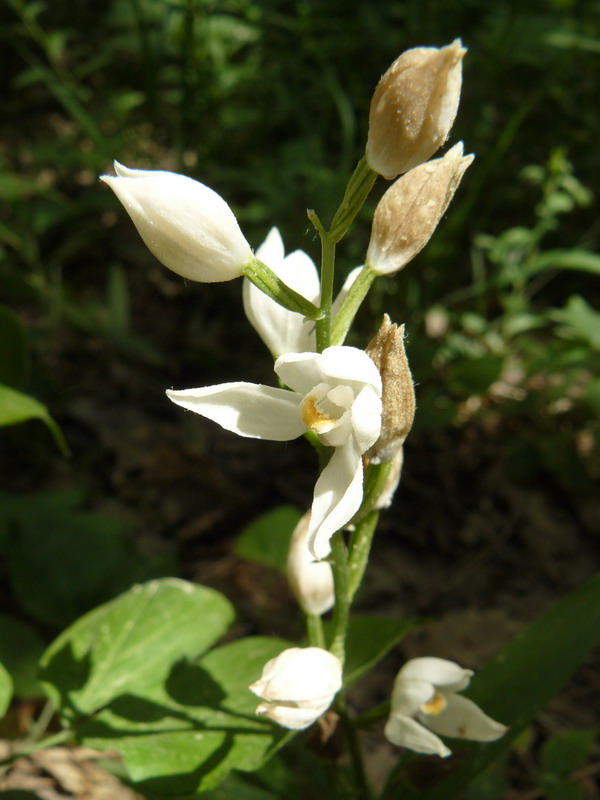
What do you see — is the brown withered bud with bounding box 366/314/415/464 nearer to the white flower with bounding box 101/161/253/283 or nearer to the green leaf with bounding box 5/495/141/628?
the white flower with bounding box 101/161/253/283

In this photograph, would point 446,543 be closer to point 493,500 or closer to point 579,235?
point 493,500

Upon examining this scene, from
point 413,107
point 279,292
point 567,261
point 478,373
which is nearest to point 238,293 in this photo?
point 478,373

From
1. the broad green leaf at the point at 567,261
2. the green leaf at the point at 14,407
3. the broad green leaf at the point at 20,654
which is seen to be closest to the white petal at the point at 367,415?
the green leaf at the point at 14,407

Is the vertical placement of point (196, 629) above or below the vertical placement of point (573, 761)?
above

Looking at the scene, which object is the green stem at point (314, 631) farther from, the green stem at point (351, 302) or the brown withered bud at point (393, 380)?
the green stem at point (351, 302)

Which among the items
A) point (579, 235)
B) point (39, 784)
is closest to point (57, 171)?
point (579, 235)
